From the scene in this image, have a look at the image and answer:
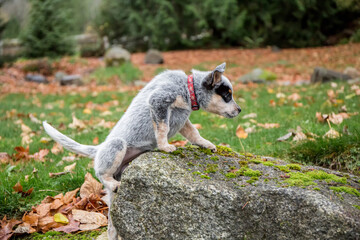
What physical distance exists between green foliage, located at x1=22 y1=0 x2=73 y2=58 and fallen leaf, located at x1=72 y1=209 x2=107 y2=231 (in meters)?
16.4

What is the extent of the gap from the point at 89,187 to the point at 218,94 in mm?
1751

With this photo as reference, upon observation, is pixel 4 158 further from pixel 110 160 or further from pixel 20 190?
pixel 110 160

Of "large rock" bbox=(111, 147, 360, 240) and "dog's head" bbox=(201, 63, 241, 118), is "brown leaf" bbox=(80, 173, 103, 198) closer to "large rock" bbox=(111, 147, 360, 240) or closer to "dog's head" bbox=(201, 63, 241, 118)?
"large rock" bbox=(111, 147, 360, 240)

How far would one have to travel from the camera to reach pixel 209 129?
554 centimetres

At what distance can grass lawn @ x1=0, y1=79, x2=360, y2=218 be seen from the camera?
3.60 meters

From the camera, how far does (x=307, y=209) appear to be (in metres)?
2.11

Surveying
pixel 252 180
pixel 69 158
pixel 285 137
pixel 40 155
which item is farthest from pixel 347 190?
pixel 40 155

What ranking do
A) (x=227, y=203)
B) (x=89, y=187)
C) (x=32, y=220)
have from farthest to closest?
(x=89, y=187) < (x=32, y=220) < (x=227, y=203)

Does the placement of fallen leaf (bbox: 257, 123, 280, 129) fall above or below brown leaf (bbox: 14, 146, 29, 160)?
below

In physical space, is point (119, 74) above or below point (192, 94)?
below

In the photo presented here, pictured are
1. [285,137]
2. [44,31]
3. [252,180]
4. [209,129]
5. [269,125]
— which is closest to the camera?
[252,180]

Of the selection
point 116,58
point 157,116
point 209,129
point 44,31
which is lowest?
point 116,58

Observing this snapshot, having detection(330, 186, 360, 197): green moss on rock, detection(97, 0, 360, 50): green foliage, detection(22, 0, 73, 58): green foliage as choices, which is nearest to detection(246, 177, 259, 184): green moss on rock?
detection(330, 186, 360, 197): green moss on rock

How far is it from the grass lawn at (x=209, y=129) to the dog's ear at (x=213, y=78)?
1.46 m
